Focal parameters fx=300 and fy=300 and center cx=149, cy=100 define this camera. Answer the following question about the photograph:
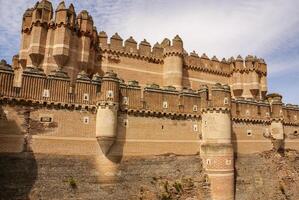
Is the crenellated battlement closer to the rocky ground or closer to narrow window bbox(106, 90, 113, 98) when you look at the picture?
narrow window bbox(106, 90, 113, 98)

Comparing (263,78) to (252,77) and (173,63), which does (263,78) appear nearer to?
(252,77)

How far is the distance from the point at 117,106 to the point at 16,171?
23.3ft

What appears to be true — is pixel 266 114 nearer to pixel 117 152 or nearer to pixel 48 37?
pixel 117 152

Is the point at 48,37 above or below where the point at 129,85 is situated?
above

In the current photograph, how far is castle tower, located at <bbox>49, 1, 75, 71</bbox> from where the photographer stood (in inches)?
915

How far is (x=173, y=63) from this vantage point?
3069 centimetres

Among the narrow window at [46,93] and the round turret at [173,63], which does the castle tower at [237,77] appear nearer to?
the round turret at [173,63]

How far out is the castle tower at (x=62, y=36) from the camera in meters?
23.2

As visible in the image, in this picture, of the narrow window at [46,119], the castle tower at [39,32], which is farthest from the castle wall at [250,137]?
the castle tower at [39,32]

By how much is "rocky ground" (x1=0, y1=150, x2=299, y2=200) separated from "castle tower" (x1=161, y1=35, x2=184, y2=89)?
32.6 feet

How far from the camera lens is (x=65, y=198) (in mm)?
17719

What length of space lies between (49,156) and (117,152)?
4.34 metres

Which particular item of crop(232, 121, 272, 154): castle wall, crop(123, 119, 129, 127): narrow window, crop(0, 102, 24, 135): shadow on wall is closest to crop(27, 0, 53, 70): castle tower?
crop(0, 102, 24, 135): shadow on wall

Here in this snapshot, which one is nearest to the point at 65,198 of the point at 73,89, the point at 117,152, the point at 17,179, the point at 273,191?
the point at 17,179
